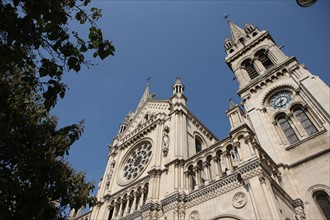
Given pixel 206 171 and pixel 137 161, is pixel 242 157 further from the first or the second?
pixel 137 161

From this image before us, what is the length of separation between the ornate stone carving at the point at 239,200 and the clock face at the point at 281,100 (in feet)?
33.5

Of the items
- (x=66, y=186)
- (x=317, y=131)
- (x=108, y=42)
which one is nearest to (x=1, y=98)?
(x=108, y=42)

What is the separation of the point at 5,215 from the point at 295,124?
1854cm

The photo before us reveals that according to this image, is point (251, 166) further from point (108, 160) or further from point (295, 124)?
point (108, 160)

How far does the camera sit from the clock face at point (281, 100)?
67.4ft

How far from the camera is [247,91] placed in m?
24.0

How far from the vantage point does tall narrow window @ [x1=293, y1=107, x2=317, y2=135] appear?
18013 mm

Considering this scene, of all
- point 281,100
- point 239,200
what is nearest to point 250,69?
point 281,100

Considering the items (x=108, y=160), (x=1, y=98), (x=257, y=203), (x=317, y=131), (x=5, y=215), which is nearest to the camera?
(x=1, y=98)

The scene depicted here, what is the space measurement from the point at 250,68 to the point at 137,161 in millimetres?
15426

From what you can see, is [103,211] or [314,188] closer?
[314,188]

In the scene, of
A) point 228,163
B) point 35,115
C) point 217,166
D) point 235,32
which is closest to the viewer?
point 35,115

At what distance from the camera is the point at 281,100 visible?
69.3 ft

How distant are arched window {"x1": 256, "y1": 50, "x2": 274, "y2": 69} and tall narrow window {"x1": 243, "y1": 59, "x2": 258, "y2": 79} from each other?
105cm
